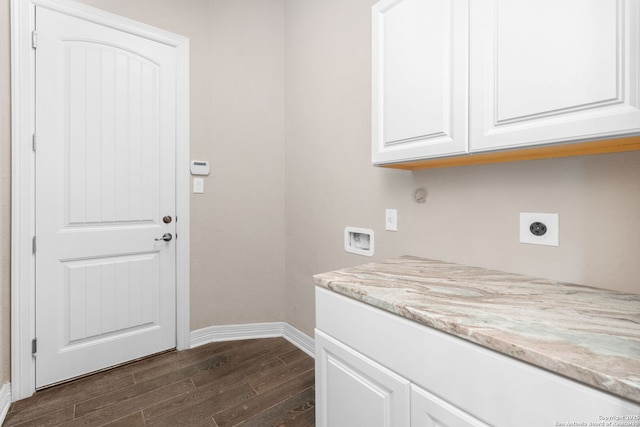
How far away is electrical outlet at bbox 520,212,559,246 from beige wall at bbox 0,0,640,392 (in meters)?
0.02

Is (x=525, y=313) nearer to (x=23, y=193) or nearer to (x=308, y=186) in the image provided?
(x=308, y=186)

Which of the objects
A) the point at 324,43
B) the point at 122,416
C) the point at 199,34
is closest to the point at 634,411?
the point at 122,416

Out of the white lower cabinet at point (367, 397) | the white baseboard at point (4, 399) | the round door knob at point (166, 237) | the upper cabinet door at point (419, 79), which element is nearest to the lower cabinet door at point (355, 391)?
the white lower cabinet at point (367, 397)

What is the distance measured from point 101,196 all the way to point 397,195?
185cm

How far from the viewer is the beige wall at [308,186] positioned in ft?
3.52

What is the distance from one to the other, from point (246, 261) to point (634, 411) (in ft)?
7.46

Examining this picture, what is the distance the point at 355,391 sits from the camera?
106 cm

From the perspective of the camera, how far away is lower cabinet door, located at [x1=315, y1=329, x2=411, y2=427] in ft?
3.02

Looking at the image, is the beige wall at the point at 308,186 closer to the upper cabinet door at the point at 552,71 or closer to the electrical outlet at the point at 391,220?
the electrical outlet at the point at 391,220

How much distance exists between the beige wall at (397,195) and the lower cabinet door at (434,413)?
68 cm

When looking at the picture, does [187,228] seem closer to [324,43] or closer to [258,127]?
[258,127]

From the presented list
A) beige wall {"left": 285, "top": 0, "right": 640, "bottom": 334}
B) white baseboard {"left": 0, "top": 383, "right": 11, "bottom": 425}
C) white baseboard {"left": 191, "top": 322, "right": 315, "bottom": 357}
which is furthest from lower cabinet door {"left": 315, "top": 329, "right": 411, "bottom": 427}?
white baseboard {"left": 0, "top": 383, "right": 11, "bottom": 425}

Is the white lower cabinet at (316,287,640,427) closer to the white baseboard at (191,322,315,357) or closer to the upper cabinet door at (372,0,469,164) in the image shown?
the upper cabinet door at (372,0,469,164)

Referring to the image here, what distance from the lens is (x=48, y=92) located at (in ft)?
5.78
